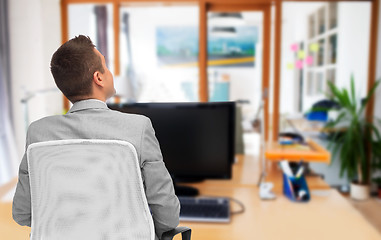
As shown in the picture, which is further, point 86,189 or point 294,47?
point 294,47

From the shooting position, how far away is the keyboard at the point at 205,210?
1231mm

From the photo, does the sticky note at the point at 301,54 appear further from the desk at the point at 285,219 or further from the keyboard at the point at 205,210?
the keyboard at the point at 205,210

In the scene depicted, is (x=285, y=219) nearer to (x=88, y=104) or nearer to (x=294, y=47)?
(x=88, y=104)

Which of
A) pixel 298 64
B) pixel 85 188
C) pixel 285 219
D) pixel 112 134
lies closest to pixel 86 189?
pixel 85 188

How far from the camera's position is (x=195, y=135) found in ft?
4.64

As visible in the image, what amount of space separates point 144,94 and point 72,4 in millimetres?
1229

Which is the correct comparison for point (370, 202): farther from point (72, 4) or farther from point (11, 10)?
point (11, 10)

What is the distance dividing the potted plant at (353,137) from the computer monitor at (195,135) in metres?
2.44

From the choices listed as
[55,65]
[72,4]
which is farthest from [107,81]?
[72,4]

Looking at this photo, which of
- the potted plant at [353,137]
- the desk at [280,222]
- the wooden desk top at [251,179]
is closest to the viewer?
the desk at [280,222]

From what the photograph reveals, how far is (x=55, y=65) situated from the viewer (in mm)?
675

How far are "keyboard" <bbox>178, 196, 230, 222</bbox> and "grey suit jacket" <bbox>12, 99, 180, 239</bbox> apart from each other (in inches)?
20.5

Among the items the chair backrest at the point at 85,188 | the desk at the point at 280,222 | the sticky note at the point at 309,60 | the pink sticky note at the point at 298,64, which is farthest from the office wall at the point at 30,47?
the chair backrest at the point at 85,188

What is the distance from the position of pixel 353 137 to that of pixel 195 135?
2571mm
